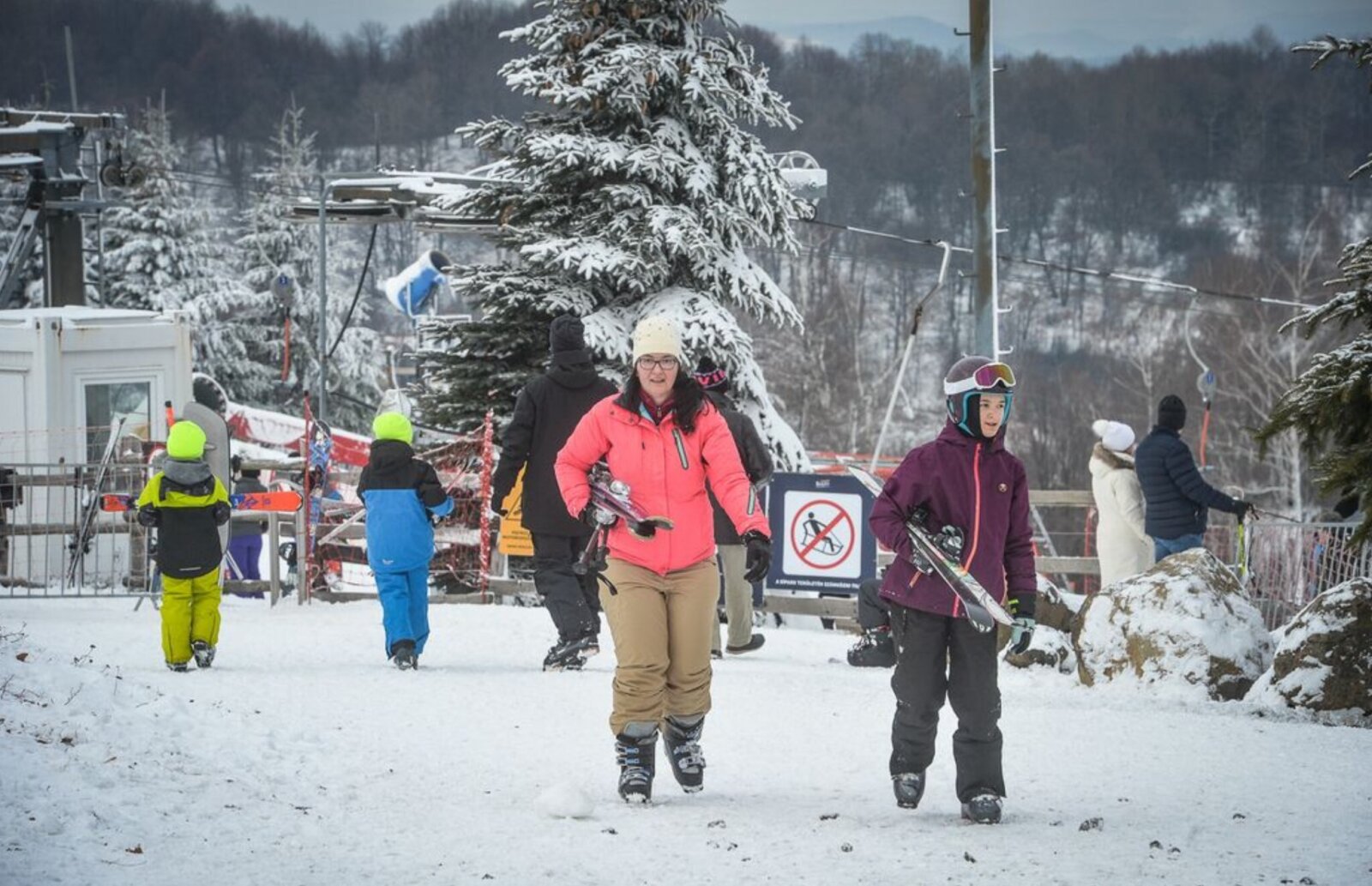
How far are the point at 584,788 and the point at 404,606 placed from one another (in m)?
4.29

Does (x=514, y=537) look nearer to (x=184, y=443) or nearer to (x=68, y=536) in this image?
(x=184, y=443)

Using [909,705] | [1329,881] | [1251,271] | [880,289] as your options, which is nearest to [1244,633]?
[909,705]

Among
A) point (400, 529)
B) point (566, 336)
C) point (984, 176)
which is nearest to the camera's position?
point (566, 336)

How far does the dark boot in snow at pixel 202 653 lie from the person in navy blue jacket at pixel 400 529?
1.12 meters

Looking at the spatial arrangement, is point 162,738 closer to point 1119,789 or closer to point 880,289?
point 1119,789

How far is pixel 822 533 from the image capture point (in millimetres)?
14469

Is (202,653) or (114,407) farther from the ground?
(114,407)

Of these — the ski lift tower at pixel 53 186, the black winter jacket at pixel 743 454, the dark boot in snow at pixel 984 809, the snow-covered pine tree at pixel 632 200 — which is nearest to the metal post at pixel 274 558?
the snow-covered pine tree at pixel 632 200

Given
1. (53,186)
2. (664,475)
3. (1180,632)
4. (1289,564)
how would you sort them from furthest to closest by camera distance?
1. (53,186)
2. (1289,564)
3. (1180,632)
4. (664,475)

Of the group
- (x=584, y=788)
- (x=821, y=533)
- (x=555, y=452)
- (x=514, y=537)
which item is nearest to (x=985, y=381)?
(x=584, y=788)

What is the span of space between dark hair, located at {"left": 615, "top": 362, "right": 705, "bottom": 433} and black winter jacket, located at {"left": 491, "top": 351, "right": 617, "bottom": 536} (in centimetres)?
A: 343

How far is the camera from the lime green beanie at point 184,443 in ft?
35.8

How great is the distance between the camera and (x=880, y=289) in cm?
10238

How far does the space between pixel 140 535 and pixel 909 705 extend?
1362 cm
